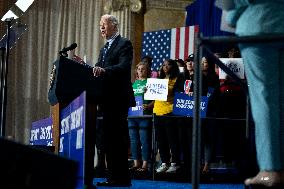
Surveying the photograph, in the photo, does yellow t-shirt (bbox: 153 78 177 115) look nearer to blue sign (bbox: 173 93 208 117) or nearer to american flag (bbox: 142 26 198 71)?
blue sign (bbox: 173 93 208 117)

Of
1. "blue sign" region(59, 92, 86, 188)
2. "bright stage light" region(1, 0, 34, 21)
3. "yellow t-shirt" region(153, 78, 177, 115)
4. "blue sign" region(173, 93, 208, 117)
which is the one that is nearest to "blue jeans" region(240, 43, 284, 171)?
"blue sign" region(59, 92, 86, 188)

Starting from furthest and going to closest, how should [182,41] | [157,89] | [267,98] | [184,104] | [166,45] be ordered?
[166,45] < [182,41] < [157,89] < [184,104] < [267,98]

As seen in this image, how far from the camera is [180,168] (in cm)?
694

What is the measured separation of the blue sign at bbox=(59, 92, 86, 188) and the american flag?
604cm

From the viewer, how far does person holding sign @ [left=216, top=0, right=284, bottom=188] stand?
2746 mm

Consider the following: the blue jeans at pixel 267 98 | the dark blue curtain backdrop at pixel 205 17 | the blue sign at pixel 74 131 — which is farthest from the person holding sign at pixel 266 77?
the dark blue curtain backdrop at pixel 205 17

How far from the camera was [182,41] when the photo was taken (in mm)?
10602

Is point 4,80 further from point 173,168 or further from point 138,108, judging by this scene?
point 173,168

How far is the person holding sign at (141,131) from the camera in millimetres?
7191

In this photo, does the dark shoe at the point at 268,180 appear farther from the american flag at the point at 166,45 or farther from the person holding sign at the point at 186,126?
the american flag at the point at 166,45

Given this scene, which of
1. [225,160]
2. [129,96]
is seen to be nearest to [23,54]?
[225,160]

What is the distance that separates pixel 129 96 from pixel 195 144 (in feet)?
9.71

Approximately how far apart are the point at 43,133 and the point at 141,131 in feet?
4.55

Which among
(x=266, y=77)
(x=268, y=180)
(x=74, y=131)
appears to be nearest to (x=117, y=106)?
(x=74, y=131)
